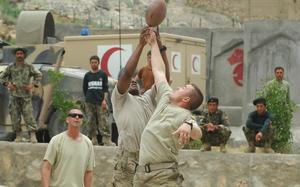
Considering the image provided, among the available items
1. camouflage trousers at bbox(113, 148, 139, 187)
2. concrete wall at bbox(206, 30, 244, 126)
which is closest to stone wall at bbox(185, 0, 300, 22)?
concrete wall at bbox(206, 30, 244, 126)

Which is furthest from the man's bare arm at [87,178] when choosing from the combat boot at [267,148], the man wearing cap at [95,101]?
the man wearing cap at [95,101]

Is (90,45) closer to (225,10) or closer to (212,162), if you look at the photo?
(212,162)

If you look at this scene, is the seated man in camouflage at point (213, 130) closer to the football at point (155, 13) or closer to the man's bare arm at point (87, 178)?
the man's bare arm at point (87, 178)

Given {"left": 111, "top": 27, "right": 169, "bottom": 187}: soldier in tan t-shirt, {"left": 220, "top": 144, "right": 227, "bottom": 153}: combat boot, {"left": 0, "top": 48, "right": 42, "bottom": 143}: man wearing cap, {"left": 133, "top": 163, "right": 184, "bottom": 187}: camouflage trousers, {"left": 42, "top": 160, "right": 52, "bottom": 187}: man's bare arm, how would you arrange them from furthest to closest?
{"left": 0, "top": 48, "right": 42, "bottom": 143}: man wearing cap, {"left": 220, "top": 144, "right": 227, "bottom": 153}: combat boot, {"left": 42, "top": 160, "right": 52, "bottom": 187}: man's bare arm, {"left": 111, "top": 27, "right": 169, "bottom": 187}: soldier in tan t-shirt, {"left": 133, "top": 163, "right": 184, "bottom": 187}: camouflage trousers

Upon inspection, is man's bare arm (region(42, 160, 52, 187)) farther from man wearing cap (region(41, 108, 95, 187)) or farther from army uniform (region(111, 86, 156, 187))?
army uniform (region(111, 86, 156, 187))

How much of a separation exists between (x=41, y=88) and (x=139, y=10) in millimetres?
23661

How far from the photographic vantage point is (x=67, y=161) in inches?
408

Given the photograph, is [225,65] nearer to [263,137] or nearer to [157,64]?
[263,137]

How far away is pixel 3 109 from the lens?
53.0 feet

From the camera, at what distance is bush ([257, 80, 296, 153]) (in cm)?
1347

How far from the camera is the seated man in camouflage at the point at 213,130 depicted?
12741mm

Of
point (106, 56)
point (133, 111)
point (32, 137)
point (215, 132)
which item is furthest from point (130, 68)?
point (106, 56)

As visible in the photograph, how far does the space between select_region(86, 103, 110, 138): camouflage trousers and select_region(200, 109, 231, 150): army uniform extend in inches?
69.2

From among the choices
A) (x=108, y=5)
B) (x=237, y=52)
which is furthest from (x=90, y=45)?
(x=108, y=5)
